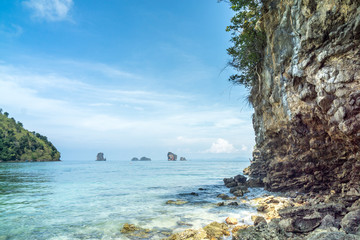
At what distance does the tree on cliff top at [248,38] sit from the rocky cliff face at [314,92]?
94 centimetres

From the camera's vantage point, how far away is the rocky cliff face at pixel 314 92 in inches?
324

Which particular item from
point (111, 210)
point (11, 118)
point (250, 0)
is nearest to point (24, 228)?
point (111, 210)

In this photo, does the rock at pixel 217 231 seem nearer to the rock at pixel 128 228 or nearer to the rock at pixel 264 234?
the rock at pixel 264 234

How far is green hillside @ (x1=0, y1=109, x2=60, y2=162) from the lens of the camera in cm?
9256

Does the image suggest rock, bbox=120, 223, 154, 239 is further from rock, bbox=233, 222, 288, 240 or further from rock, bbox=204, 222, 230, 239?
rock, bbox=233, 222, 288, 240

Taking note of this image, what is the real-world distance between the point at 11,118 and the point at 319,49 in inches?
5913

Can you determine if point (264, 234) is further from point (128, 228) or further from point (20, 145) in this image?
point (20, 145)

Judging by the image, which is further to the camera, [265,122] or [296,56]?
[265,122]

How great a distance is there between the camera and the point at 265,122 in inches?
724

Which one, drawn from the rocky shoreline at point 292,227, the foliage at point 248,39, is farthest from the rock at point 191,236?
the foliage at point 248,39

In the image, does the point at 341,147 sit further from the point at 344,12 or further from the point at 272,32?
the point at 272,32

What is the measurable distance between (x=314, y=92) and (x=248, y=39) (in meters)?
7.96

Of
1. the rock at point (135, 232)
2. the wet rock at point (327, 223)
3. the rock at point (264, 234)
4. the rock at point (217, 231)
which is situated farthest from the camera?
the rock at point (135, 232)

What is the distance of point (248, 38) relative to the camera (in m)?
16.1
